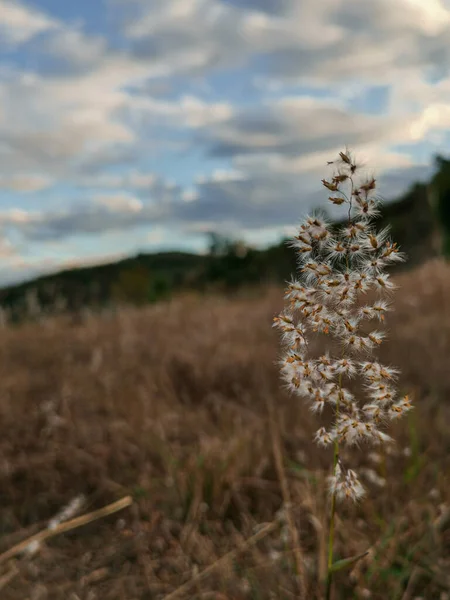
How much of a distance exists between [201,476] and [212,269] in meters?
39.6

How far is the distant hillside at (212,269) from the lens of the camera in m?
9.05

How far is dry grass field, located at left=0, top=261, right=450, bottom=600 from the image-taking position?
2.20 meters

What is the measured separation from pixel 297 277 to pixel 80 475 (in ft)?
7.79

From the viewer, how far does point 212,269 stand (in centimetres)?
4216

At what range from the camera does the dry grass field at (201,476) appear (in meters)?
2.20

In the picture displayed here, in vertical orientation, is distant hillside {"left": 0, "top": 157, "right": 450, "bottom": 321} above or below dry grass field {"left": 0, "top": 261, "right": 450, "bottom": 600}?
above

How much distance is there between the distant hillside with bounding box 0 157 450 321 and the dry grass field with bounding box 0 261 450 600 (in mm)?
3817

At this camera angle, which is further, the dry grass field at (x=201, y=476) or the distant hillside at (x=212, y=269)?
the distant hillside at (x=212, y=269)

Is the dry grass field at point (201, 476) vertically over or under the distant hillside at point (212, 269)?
under

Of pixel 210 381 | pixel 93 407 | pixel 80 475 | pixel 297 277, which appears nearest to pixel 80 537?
pixel 80 475

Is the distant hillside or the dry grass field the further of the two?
the distant hillside

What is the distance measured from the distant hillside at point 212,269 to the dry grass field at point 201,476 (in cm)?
382

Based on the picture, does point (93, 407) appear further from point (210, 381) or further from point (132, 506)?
point (132, 506)

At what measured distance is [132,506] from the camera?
279cm
